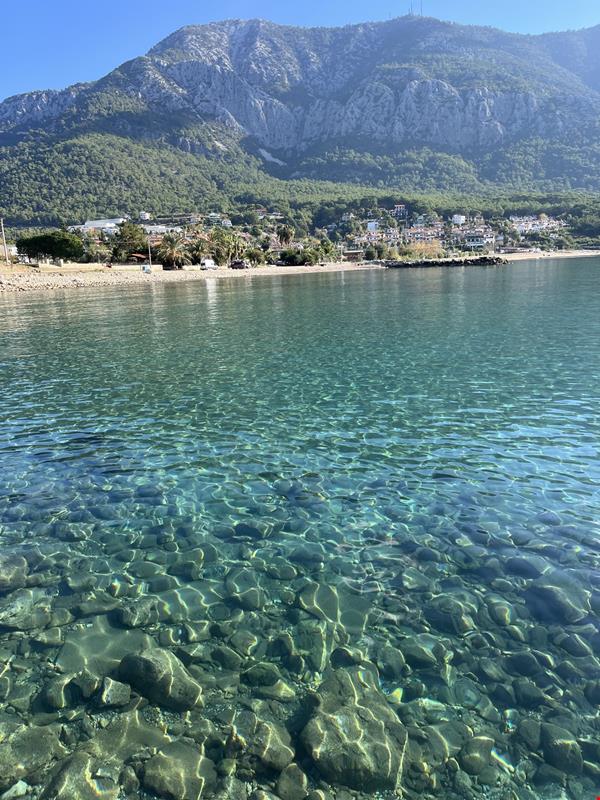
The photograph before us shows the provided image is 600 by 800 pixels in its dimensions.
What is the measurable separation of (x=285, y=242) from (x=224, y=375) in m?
164

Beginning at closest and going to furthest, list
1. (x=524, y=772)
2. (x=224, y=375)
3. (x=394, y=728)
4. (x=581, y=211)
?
1. (x=524, y=772)
2. (x=394, y=728)
3. (x=224, y=375)
4. (x=581, y=211)

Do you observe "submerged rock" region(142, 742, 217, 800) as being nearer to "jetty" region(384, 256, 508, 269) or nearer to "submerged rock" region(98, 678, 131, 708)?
"submerged rock" region(98, 678, 131, 708)

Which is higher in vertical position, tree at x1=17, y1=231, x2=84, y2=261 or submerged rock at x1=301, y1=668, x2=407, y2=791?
tree at x1=17, y1=231, x2=84, y2=261

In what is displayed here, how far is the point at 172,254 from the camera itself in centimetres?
10881

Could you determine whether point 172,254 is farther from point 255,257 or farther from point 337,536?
point 337,536

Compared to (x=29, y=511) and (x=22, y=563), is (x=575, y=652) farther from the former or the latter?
(x=29, y=511)

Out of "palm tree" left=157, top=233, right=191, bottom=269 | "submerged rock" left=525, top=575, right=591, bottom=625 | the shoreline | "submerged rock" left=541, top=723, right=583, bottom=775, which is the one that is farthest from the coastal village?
"submerged rock" left=541, top=723, right=583, bottom=775

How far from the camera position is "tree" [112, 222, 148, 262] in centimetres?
10881

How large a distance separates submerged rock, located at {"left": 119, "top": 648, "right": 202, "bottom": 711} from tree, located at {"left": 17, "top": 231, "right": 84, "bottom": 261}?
362ft

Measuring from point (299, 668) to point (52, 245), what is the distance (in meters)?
113

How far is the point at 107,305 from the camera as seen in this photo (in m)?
45.1

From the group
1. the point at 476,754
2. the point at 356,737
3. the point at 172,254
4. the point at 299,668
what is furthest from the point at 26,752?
the point at 172,254

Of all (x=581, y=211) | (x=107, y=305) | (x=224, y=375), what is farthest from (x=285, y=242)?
(x=224, y=375)

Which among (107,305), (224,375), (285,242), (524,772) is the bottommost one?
(524,772)
